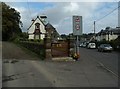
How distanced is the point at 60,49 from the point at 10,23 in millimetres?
47926

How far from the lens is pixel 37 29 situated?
303ft

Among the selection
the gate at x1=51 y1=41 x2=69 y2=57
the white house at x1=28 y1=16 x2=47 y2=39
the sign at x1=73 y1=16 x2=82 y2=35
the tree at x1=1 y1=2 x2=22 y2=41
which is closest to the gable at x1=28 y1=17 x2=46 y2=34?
the white house at x1=28 y1=16 x2=47 y2=39

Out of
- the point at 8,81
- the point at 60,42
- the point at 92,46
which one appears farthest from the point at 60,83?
the point at 92,46

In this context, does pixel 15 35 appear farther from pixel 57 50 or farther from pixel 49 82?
pixel 49 82

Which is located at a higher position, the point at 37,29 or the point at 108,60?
the point at 37,29

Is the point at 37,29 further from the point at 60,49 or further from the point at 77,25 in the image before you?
the point at 60,49

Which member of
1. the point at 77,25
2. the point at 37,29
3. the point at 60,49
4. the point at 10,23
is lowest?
the point at 60,49

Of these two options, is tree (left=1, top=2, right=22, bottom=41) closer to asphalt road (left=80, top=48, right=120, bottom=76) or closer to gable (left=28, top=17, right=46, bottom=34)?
gable (left=28, top=17, right=46, bottom=34)

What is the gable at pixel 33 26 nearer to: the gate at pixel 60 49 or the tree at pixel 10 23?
the tree at pixel 10 23

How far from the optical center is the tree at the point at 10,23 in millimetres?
70919

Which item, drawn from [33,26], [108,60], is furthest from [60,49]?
[33,26]

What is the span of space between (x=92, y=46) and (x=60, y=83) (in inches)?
2305

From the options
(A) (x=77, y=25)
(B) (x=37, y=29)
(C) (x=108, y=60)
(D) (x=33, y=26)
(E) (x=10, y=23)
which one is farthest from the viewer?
(D) (x=33, y=26)

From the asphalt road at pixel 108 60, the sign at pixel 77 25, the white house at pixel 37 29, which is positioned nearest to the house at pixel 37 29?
the white house at pixel 37 29
